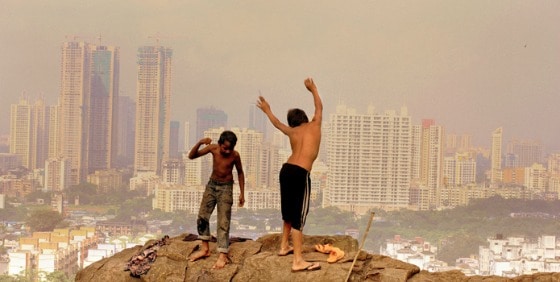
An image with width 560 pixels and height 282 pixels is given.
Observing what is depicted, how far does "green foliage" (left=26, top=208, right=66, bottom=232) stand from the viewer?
1944cm

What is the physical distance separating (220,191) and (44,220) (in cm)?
1378

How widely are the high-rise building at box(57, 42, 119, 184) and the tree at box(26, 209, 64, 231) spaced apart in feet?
3.45

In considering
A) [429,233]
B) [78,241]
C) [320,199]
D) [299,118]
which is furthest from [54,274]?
[299,118]

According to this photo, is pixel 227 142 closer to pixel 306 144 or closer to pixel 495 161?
pixel 306 144

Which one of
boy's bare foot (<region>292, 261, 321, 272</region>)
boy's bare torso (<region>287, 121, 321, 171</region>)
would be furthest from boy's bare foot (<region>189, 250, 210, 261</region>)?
boy's bare torso (<region>287, 121, 321, 171</region>)

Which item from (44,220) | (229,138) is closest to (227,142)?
(229,138)

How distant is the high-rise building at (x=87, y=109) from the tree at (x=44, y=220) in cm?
105

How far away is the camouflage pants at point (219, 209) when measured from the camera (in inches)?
282

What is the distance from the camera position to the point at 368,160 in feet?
65.3

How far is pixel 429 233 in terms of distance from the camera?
62.9 feet

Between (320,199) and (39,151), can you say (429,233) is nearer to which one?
(320,199)

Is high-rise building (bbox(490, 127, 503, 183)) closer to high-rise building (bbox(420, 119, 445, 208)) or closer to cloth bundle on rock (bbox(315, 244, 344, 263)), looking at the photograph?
high-rise building (bbox(420, 119, 445, 208))

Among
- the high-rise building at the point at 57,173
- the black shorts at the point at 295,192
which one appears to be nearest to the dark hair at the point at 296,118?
the black shorts at the point at 295,192

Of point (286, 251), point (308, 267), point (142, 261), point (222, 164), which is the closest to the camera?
point (308, 267)
